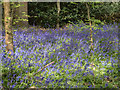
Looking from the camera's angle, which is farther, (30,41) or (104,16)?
(104,16)

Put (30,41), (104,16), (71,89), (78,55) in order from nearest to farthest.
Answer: (71,89) → (78,55) → (30,41) → (104,16)

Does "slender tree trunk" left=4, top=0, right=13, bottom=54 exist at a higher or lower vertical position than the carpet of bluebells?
higher

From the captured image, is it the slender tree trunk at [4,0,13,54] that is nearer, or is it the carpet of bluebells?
the carpet of bluebells

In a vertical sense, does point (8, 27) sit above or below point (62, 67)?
above

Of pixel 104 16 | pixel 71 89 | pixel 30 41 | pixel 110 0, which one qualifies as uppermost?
pixel 110 0

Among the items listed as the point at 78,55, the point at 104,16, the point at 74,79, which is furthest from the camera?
the point at 104,16

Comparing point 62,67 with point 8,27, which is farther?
point 8,27

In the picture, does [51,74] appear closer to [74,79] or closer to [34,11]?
[74,79]

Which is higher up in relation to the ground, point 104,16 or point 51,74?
point 104,16

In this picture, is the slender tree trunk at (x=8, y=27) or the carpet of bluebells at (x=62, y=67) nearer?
the carpet of bluebells at (x=62, y=67)

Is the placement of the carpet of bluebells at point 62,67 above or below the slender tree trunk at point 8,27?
below

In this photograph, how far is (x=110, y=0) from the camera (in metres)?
11.4

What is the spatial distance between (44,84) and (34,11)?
7.69m

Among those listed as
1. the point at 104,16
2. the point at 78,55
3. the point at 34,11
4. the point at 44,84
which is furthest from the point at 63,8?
the point at 44,84
